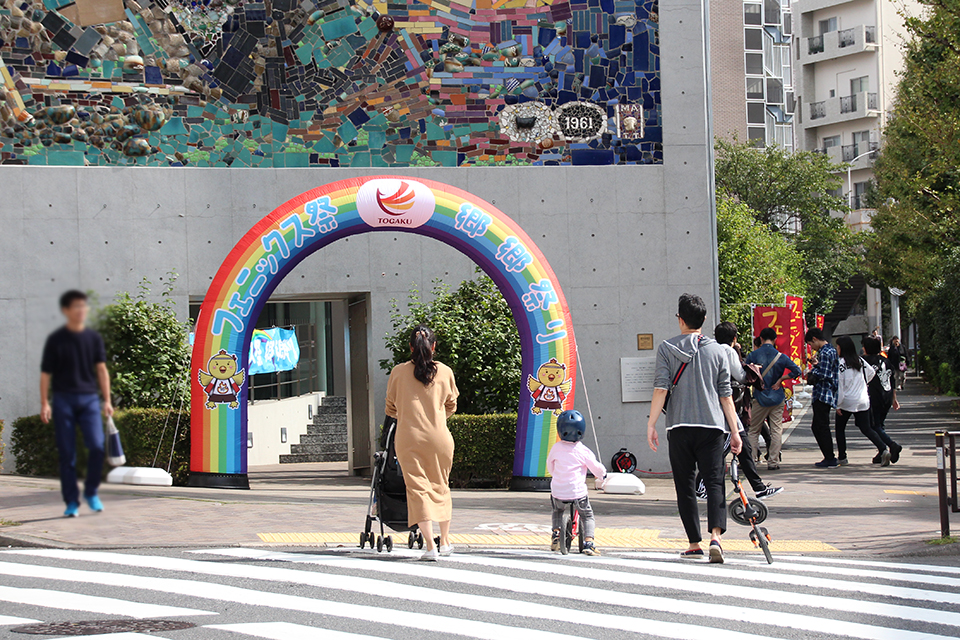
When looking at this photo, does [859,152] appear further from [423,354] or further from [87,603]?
[87,603]

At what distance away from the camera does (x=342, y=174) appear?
51.0ft

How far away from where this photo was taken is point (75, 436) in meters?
1.52

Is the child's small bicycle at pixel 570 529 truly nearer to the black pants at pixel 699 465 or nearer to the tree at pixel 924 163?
the black pants at pixel 699 465

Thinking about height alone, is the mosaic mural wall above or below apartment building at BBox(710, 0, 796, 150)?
below

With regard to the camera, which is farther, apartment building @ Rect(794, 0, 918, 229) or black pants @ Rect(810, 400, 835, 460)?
apartment building @ Rect(794, 0, 918, 229)

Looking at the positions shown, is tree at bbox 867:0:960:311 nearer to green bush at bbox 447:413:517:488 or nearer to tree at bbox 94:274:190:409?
green bush at bbox 447:413:517:488

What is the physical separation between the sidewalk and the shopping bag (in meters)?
6.05

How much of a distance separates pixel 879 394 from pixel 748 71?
49013 mm

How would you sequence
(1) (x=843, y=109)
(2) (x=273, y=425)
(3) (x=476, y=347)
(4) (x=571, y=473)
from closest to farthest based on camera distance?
(4) (x=571, y=473) → (3) (x=476, y=347) → (2) (x=273, y=425) → (1) (x=843, y=109)

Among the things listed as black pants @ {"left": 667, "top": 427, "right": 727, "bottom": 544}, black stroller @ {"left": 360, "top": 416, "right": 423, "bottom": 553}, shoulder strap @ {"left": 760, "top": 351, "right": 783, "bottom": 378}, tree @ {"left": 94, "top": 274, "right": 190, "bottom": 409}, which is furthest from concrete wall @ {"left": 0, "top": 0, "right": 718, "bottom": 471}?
black pants @ {"left": 667, "top": 427, "right": 727, "bottom": 544}

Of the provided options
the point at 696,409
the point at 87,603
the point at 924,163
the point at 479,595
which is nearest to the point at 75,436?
the point at 479,595

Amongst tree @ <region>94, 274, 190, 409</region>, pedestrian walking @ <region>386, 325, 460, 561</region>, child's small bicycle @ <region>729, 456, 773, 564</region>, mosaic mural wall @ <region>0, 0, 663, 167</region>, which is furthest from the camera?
mosaic mural wall @ <region>0, 0, 663, 167</region>

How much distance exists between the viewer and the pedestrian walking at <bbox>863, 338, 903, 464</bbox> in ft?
52.5

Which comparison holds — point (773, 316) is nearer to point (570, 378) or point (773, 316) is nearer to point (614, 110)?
point (614, 110)
